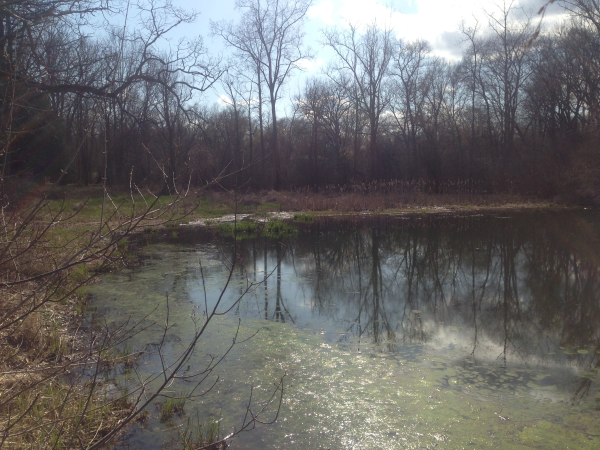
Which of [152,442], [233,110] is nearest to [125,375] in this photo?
[152,442]

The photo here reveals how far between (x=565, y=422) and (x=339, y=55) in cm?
2416

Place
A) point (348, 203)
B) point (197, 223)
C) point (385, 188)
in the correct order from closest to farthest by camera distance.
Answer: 1. point (197, 223)
2. point (348, 203)
3. point (385, 188)

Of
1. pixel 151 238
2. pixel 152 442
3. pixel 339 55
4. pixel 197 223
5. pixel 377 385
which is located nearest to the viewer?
pixel 152 442

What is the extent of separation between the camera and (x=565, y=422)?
9.68 feet

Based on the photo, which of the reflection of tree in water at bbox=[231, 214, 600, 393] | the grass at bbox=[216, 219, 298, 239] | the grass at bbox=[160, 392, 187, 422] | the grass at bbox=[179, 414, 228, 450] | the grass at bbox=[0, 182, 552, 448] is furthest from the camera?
the grass at bbox=[216, 219, 298, 239]

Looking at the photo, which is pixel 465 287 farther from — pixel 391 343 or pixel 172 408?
pixel 172 408

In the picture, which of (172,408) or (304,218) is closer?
(172,408)

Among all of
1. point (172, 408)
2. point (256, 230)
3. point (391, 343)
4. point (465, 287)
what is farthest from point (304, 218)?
point (172, 408)

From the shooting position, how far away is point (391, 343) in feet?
14.3

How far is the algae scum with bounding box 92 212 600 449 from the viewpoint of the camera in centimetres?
291

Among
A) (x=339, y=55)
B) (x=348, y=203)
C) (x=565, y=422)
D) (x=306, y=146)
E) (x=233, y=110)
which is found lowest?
(x=565, y=422)

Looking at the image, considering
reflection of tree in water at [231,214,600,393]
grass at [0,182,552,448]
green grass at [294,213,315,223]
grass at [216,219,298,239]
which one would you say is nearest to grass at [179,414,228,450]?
grass at [0,182,552,448]

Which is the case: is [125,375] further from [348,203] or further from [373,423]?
[348,203]

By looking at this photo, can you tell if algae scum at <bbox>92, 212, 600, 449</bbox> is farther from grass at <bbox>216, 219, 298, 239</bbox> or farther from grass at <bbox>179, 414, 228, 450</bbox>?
grass at <bbox>216, 219, 298, 239</bbox>
